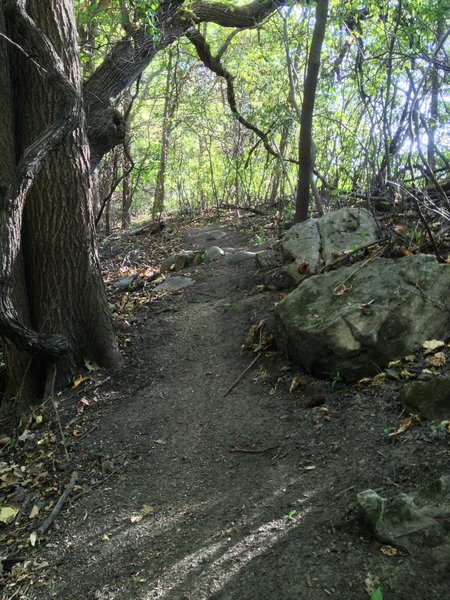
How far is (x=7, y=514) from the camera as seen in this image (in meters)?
3.57

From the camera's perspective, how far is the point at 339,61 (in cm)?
754

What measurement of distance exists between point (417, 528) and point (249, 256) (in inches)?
209

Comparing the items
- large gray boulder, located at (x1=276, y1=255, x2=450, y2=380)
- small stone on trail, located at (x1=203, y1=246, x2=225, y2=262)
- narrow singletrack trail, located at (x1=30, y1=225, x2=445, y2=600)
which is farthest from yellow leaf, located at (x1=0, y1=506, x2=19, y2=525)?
small stone on trail, located at (x1=203, y1=246, x2=225, y2=262)

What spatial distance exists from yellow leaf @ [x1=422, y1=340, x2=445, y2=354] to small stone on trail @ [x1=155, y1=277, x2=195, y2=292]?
3925 mm

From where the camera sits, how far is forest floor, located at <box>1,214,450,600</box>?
2402mm

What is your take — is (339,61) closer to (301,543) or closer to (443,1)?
(443,1)

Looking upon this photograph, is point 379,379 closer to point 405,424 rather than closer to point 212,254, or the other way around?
point 405,424

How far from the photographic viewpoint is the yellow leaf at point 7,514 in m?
3.53

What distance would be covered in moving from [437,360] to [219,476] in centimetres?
176

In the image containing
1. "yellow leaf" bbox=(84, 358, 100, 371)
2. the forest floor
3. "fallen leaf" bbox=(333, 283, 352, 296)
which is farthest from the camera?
"yellow leaf" bbox=(84, 358, 100, 371)

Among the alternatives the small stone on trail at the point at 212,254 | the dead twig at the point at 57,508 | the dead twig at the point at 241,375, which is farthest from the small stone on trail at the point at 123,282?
the dead twig at the point at 57,508

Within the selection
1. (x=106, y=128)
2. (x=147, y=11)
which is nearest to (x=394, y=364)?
(x=106, y=128)

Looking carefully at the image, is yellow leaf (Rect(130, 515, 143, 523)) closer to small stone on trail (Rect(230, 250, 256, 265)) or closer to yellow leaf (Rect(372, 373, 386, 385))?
yellow leaf (Rect(372, 373, 386, 385))

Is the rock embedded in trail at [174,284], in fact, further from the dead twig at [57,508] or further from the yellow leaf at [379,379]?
the yellow leaf at [379,379]
